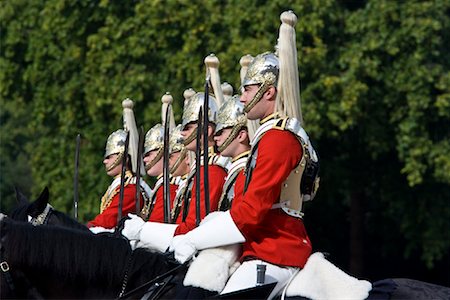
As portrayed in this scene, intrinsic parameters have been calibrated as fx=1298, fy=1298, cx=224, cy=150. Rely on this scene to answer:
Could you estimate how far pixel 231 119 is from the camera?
27.1ft

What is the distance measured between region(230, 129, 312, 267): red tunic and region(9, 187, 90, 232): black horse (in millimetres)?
1176

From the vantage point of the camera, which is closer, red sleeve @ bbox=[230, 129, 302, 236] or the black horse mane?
red sleeve @ bbox=[230, 129, 302, 236]

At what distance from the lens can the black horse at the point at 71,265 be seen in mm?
6797

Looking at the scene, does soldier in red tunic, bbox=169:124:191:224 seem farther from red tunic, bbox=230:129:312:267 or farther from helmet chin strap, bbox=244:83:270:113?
red tunic, bbox=230:129:312:267

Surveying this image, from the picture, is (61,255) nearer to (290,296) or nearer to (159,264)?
(159,264)

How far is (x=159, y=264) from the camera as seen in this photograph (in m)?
7.07

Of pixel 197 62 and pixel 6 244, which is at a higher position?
pixel 197 62

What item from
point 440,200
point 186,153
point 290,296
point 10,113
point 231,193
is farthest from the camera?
point 10,113

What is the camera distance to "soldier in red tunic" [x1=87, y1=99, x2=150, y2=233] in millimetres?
10789

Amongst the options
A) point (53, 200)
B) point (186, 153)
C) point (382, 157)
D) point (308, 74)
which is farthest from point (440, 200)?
point (186, 153)

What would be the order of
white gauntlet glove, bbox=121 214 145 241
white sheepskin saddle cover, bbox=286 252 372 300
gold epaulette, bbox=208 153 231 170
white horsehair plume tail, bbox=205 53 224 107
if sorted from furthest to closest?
white horsehair plume tail, bbox=205 53 224 107 < gold epaulette, bbox=208 153 231 170 < white gauntlet glove, bbox=121 214 145 241 < white sheepskin saddle cover, bbox=286 252 372 300

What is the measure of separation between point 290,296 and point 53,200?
15605 mm

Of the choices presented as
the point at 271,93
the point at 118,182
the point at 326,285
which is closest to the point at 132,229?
the point at 271,93

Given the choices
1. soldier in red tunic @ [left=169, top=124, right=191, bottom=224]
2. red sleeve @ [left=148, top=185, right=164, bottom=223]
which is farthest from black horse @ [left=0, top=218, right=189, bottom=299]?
soldier in red tunic @ [left=169, top=124, right=191, bottom=224]
